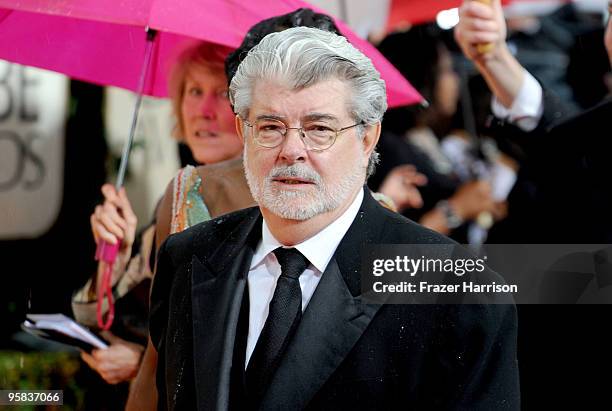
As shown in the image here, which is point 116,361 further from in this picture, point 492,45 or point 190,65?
point 492,45

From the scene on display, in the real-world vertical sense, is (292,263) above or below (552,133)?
below

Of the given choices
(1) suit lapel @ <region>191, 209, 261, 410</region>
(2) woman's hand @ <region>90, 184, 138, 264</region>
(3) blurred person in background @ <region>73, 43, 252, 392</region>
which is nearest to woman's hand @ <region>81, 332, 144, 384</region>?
(3) blurred person in background @ <region>73, 43, 252, 392</region>

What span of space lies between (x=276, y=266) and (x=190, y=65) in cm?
117

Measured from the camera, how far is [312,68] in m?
2.35

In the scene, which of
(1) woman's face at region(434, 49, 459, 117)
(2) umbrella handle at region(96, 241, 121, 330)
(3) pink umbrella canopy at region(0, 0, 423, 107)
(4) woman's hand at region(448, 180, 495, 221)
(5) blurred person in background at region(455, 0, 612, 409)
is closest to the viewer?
(3) pink umbrella canopy at region(0, 0, 423, 107)

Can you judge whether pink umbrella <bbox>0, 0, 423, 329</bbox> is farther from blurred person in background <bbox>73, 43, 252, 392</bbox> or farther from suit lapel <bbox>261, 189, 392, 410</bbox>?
suit lapel <bbox>261, 189, 392, 410</bbox>

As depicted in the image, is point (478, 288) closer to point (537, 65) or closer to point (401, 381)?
point (401, 381)

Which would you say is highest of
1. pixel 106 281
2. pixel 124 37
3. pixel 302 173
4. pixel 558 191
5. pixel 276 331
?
pixel 124 37

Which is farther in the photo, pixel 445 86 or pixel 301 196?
pixel 445 86

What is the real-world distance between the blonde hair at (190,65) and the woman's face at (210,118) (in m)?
0.02

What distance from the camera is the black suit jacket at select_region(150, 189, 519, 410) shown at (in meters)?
2.29

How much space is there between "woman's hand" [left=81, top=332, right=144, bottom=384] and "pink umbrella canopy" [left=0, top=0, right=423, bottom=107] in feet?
3.04

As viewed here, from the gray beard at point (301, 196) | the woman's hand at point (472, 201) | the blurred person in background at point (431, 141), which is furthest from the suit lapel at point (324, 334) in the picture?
the woman's hand at point (472, 201)

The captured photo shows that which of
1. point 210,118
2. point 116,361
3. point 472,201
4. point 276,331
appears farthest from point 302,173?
point 472,201
